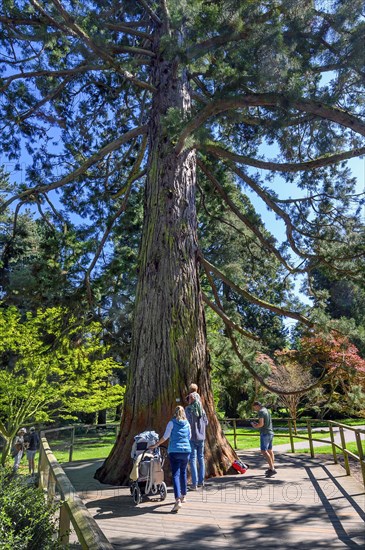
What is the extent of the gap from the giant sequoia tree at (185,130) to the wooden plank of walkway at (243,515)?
2.99 ft

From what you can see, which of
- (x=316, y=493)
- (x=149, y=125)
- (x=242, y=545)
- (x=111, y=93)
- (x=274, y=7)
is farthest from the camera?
(x=111, y=93)

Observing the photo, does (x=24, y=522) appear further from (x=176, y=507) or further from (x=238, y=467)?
(x=238, y=467)

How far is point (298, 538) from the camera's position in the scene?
14.0ft

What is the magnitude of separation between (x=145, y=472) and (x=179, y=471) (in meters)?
0.56

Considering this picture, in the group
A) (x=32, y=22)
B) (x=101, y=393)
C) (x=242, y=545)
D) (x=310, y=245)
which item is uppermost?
(x=32, y=22)

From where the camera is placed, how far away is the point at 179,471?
17.7ft

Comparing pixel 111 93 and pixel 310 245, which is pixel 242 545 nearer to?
pixel 310 245

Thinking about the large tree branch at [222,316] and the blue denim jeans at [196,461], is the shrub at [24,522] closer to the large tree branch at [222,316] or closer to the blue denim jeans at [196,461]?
the blue denim jeans at [196,461]

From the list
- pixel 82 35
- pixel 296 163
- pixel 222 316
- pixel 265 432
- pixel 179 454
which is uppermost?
pixel 82 35

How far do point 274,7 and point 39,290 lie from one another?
703cm

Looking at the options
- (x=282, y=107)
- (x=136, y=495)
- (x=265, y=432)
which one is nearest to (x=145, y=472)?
(x=136, y=495)

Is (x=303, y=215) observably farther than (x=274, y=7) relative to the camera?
Yes

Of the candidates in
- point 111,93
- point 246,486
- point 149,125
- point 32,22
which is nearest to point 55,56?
point 111,93

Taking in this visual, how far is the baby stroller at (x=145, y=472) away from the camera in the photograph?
562 cm
